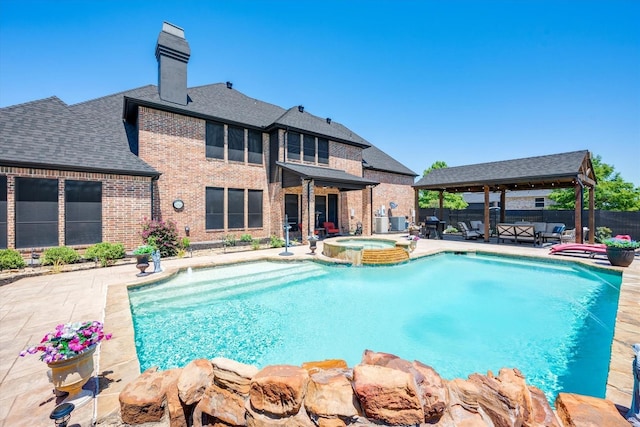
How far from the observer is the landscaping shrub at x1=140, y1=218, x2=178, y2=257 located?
9.98 meters

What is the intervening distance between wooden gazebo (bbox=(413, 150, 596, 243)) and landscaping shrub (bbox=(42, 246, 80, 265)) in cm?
1793

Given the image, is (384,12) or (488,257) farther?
(488,257)

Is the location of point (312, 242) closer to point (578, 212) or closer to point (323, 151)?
point (323, 151)

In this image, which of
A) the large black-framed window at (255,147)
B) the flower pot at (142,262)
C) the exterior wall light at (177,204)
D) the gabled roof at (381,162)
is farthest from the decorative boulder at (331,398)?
the gabled roof at (381,162)

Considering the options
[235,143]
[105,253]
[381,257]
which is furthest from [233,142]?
[381,257]

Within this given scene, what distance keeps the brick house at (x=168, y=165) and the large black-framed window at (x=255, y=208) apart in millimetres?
59

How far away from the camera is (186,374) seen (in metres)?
2.29

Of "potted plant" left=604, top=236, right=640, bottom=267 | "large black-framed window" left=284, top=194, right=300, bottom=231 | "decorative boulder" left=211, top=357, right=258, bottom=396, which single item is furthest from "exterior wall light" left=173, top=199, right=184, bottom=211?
"potted plant" left=604, top=236, right=640, bottom=267

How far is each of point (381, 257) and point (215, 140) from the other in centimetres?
1002

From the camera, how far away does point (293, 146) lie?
15109 mm

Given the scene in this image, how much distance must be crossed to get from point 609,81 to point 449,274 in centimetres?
1173

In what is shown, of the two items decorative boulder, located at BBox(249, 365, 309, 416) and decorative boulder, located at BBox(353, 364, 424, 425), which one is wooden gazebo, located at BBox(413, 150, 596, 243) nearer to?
decorative boulder, located at BBox(353, 364, 424, 425)

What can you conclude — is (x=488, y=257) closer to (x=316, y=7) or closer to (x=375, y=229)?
(x=375, y=229)

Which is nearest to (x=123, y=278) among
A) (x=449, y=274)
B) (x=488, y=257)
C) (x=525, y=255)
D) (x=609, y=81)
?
(x=449, y=274)
